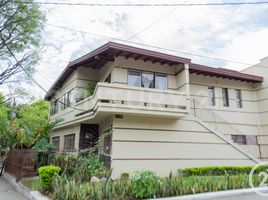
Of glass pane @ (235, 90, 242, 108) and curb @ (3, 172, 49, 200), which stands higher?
glass pane @ (235, 90, 242, 108)

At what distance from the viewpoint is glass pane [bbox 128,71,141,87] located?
1305cm

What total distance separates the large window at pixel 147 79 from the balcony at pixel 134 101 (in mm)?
1778

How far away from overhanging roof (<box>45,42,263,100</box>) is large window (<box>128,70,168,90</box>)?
807 millimetres

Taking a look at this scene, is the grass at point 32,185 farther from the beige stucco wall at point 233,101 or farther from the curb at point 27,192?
the beige stucco wall at point 233,101

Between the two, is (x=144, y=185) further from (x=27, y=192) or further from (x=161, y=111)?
(x=161, y=111)

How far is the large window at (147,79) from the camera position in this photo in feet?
43.1

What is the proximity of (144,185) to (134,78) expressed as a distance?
23.6 feet

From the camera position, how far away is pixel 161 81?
1395cm

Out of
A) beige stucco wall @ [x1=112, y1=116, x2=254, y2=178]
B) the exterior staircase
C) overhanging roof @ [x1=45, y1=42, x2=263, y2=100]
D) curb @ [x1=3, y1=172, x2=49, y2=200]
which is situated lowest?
curb @ [x1=3, y1=172, x2=49, y2=200]

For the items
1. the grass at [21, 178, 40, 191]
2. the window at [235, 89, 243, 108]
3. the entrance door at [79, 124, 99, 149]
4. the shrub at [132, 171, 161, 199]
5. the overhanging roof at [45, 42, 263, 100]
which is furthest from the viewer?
the window at [235, 89, 243, 108]

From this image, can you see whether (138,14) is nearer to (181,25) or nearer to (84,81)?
(181,25)

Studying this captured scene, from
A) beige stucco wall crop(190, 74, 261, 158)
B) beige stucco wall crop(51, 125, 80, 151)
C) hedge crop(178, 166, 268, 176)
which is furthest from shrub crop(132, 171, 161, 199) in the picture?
beige stucco wall crop(190, 74, 261, 158)

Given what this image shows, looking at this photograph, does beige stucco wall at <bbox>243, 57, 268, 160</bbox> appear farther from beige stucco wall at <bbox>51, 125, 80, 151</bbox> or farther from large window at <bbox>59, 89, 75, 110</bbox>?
large window at <bbox>59, 89, 75, 110</bbox>

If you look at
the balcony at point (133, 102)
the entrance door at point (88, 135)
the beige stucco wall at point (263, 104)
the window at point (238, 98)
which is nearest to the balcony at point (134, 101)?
the balcony at point (133, 102)
